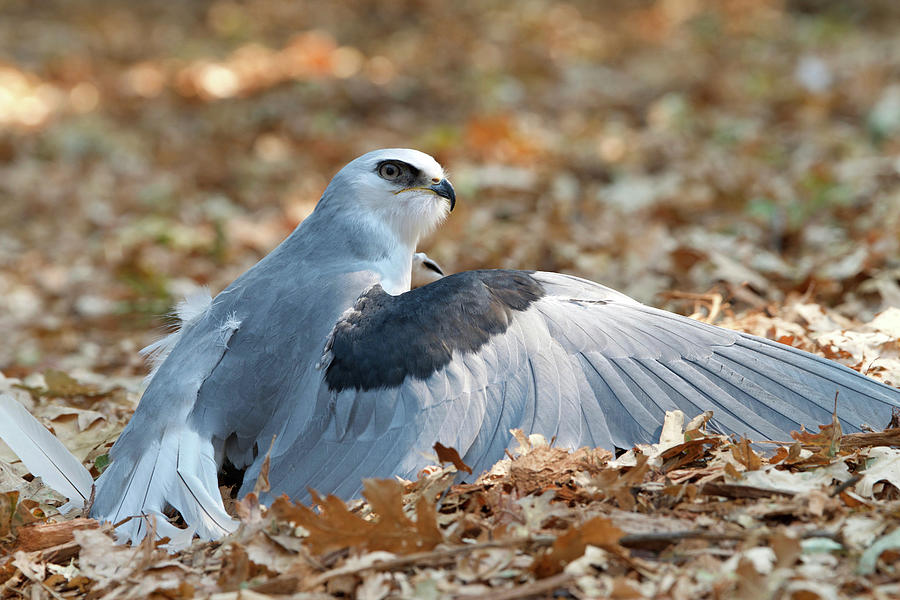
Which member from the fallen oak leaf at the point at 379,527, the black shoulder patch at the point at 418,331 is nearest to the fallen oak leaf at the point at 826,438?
the black shoulder patch at the point at 418,331

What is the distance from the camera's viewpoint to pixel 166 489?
3.32 metres

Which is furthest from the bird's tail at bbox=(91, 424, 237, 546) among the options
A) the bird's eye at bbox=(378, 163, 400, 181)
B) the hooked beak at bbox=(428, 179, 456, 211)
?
the hooked beak at bbox=(428, 179, 456, 211)

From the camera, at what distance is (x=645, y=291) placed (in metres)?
5.62

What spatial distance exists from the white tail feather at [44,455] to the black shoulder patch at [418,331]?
44.1 inches

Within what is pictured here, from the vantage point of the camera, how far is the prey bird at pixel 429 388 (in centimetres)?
329

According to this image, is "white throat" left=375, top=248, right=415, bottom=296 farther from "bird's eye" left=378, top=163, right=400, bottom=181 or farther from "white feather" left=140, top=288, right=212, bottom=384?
"white feather" left=140, top=288, right=212, bottom=384

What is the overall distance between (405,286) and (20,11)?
47.7 feet

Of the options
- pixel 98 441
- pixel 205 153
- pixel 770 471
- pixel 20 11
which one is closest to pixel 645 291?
pixel 770 471

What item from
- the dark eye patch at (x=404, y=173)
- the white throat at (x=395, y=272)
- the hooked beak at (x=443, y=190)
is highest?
the dark eye patch at (x=404, y=173)

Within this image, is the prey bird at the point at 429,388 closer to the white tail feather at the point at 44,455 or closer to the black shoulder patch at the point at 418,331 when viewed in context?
the black shoulder patch at the point at 418,331

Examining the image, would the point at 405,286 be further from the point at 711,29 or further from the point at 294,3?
the point at 294,3

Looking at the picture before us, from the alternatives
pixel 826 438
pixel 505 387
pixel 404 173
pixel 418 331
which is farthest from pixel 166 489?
pixel 826 438

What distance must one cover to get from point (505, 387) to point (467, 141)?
21.6 ft

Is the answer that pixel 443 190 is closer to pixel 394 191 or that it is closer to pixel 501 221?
pixel 394 191
